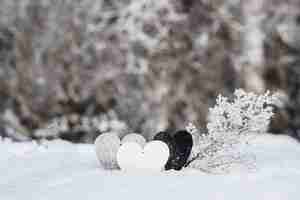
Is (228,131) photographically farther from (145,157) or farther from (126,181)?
(126,181)

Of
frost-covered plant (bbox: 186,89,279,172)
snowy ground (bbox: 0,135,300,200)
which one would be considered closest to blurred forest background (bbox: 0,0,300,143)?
snowy ground (bbox: 0,135,300,200)

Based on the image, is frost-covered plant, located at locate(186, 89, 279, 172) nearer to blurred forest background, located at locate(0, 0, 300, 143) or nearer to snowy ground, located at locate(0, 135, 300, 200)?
snowy ground, located at locate(0, 135, 300, 200)

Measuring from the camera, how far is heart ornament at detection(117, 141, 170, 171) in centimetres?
165

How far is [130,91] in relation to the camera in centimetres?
475

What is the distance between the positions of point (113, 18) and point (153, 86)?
55 centimetres

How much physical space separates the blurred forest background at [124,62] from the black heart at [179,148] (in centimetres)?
293

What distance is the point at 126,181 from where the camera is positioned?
1.52m

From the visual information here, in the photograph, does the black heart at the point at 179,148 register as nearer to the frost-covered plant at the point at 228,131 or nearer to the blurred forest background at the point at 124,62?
the frost-covered plant at the point at 228,131

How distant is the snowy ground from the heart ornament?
0.04 m

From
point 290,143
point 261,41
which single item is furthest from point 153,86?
point 290,143

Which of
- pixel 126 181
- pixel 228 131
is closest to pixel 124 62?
pixel 228 131

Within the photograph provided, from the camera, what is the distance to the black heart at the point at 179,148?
1689 millimetres

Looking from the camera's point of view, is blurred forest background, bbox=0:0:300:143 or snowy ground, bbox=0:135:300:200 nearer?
snowy ground, bbox=0:135:300:200

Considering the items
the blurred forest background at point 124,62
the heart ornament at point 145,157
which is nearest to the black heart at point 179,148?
the heart ornament at point 145,157
